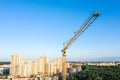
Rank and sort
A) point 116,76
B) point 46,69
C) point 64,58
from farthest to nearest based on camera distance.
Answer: point 46,69 → point 116,76 → point 64,58

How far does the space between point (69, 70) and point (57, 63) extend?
5365 millimetres

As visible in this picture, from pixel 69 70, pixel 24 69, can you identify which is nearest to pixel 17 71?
pixel 24 69

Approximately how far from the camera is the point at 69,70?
229 feet

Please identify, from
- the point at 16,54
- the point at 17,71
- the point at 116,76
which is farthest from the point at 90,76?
the point at 16,54

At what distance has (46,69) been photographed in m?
62.4

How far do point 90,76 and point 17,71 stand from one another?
17.1 metres

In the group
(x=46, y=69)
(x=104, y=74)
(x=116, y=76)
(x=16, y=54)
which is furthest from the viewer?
(x=16, y=54)

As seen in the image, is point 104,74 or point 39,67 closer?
point 104,74

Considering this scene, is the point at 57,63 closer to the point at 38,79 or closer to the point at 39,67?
the point at 39,67

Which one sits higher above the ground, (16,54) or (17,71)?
(16,54)

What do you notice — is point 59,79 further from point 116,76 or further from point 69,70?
point 69,70

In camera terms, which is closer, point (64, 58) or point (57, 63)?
point (64, 58)

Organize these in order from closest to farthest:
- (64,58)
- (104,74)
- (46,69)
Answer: (64,58) → (104,74) → (46,69)

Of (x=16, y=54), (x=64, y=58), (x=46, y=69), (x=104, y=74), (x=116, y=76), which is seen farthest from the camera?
(x=16, y=54)
